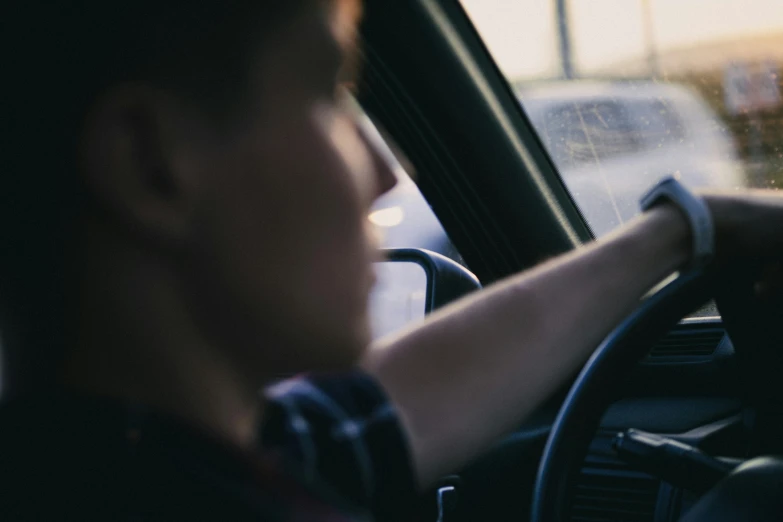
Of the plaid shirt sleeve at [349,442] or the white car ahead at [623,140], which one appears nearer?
the plaid shirt sleeve at [349,442]

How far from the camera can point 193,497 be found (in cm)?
102

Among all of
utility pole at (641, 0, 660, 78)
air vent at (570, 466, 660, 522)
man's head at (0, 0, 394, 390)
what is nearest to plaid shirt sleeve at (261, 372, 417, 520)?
man's head at (0, 0, 394, 390)

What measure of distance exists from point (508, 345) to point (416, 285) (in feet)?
3.27

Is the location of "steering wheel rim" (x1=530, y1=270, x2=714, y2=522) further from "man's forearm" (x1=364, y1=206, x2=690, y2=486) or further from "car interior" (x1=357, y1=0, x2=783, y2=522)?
"car interior" (x1=357, y1=0, x2=783, y2=522)

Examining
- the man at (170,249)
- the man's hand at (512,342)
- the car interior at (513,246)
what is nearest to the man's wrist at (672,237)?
the man's hand at (512,342)

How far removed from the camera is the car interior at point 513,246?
2186 millimetres

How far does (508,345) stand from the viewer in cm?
176

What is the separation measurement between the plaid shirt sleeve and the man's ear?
471mm

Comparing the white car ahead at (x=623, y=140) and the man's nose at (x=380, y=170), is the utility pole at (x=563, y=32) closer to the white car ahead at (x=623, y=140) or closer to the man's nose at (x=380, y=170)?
the white car ahead at (x=623, y=140)

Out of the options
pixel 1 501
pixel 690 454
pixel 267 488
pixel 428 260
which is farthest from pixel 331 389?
pixel 428 260

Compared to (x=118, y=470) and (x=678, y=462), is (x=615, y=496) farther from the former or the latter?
(x=118, y=470)

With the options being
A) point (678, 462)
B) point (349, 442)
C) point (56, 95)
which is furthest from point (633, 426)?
point (56, 95)

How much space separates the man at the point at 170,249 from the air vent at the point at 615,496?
4.26 feet

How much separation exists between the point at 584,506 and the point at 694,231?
42.8 inches
